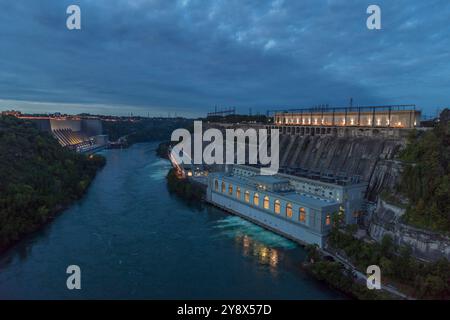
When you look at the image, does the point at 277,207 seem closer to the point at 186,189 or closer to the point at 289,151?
the point at 289,151

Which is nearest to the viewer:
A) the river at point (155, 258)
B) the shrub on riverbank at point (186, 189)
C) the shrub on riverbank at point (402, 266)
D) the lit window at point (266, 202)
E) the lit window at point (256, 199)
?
the shrub on riverbank at point (402, 266)

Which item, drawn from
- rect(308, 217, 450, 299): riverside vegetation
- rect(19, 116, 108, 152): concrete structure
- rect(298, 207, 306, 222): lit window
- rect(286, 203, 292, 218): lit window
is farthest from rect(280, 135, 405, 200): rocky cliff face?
rect(19, 116, 108, 152): concrete structure

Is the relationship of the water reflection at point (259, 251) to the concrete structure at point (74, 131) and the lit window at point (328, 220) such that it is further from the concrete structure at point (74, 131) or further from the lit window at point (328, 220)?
the concrete structure at point (74, 131)

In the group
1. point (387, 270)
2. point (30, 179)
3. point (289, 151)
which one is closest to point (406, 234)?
point (387, 270)

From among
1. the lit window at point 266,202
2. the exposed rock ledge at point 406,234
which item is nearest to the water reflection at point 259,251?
the lit window at point 266,202

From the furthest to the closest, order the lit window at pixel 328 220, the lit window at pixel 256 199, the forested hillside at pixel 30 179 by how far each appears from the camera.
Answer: the lit window at pixel 256 199
the forested hillside at pixel 30 179
the lit window at pixel 328 220

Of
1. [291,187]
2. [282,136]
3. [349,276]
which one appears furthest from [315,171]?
[349,276]

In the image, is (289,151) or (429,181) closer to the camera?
(429,181)
